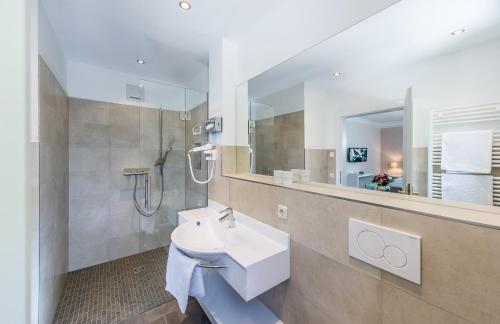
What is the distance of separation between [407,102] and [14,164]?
59.9 inches

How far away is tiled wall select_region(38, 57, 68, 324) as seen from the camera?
139cm

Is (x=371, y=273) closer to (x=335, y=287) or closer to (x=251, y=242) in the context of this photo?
(x=335, y=287)

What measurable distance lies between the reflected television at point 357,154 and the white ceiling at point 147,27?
1.17 metres

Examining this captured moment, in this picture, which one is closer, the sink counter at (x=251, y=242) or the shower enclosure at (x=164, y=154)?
the sink counter at (x=251, y=242)

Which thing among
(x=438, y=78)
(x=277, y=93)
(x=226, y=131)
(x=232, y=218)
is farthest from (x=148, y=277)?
(x=438, y=78)

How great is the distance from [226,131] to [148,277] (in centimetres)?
179

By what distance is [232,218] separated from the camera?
1.55 meters

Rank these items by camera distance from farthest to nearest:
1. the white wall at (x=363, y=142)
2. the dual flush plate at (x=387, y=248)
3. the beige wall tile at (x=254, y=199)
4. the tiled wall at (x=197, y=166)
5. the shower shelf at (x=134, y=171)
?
the shower shelf at (x=134, y=171), the tiled wall at (x=197, y=166), the beige wall tile at (x=254, y=199), the white wall at (x=363, y=142), the dual flush plate at (x=387, y=248)

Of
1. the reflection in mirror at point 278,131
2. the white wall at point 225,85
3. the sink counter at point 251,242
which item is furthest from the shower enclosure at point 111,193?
the sink counter at point 251,242

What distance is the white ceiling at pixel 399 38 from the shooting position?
86cm

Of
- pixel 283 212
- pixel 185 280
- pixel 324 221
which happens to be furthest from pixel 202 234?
pixel 324 221

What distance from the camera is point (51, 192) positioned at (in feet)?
5.31

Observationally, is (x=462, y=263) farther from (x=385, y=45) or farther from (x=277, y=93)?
(x=277, y=93)

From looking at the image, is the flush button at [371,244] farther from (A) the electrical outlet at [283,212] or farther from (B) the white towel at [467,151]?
(B) the white towel at [467,151]
